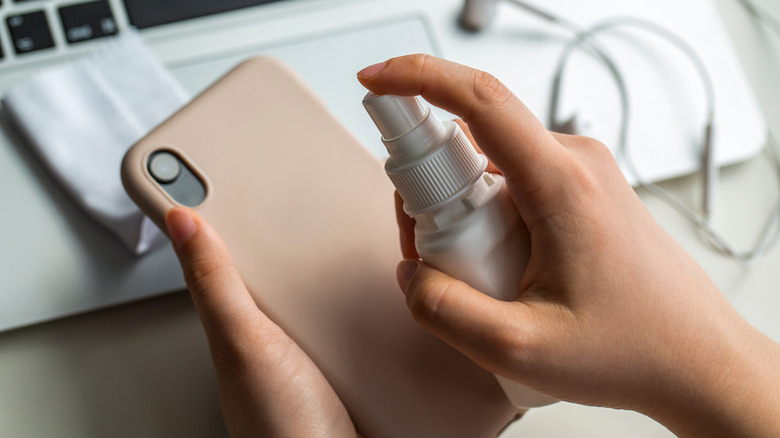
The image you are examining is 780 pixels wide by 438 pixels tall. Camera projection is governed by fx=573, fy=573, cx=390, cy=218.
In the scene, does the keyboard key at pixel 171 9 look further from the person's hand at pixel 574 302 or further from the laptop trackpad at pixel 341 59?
the person's hand at pixel 574 302

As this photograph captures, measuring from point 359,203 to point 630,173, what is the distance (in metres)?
0.24

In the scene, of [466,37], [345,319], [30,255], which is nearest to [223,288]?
[345,319]

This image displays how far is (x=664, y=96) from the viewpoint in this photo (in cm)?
50

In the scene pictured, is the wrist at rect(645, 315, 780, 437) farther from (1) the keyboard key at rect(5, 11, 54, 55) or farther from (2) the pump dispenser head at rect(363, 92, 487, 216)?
(1) the keyboard key at rect(5, 11, 54, 55)

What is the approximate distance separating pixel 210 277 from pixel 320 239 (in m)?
0.07

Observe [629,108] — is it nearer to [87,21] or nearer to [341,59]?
[341,59]

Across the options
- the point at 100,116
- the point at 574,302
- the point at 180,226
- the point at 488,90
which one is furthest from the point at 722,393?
the point at 100,116

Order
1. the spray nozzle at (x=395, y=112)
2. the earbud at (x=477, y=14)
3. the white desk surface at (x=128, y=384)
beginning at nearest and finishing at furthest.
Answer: the spray nozzle at (x=395, y=112), the white desk surface at (x=128, y=384), the earbud at (x=477, y=14)

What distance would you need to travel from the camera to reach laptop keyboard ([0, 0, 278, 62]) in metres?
0.45

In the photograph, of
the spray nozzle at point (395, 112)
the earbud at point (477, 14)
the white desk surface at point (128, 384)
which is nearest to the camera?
the spray nozzle at point (395, 112)

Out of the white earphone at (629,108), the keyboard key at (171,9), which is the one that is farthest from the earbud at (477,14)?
the keyboard key at (171,9)

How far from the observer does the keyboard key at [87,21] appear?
18.2 inches

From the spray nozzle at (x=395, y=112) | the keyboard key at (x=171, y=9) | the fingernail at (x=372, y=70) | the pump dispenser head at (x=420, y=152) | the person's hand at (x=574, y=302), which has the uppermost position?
the keyboard key at (x=171, y=9)

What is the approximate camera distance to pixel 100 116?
1.46 ft
